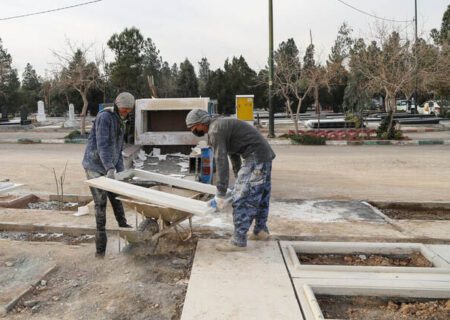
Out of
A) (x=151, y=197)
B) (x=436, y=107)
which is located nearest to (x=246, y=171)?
(x=151, y=197)

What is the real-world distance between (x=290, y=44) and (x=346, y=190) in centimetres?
4199

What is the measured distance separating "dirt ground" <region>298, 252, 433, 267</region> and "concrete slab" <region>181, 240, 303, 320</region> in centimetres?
39

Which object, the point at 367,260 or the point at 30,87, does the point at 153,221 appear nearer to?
the point at 367,260

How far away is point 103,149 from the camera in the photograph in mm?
4758

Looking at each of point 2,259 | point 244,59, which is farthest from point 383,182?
point 244,59

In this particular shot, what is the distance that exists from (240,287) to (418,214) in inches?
166

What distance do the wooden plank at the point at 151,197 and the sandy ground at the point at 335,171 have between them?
363 cm

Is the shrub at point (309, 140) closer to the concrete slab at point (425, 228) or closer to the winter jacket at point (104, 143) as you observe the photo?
the concrete slab at point (425, 228)

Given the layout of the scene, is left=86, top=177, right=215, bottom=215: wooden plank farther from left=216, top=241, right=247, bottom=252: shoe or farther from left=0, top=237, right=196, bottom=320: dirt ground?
left=0, top=237, right=196, bottom=320: dirt ground

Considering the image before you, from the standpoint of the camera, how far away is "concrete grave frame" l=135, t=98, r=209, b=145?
862cm

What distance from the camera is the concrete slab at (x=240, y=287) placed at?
3475mm

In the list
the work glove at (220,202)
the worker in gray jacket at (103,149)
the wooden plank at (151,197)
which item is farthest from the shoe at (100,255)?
the work glove at (220,202)

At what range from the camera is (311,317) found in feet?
11.1

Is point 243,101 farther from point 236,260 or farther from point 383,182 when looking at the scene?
point 236,260
